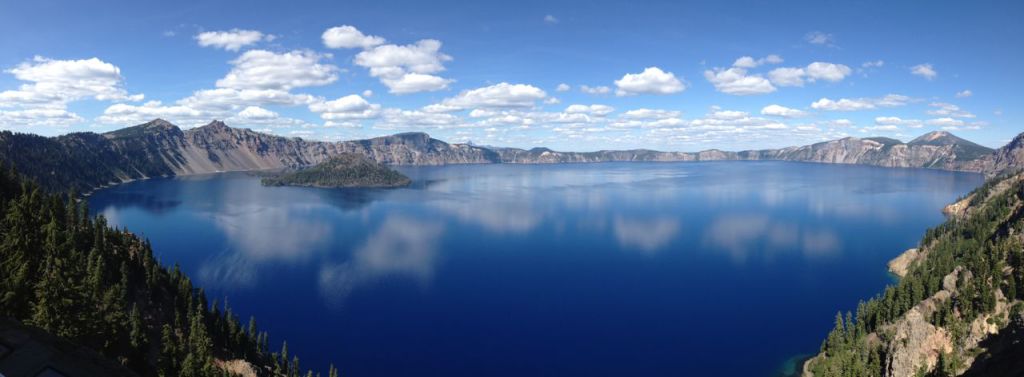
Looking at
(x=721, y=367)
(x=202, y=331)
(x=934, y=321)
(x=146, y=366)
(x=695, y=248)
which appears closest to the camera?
(x=146, y=366)

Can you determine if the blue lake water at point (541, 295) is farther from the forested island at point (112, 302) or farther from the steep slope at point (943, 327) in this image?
the forested island at point (112, 302)

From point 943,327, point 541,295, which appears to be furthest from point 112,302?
point 943,327

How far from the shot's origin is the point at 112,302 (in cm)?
6744

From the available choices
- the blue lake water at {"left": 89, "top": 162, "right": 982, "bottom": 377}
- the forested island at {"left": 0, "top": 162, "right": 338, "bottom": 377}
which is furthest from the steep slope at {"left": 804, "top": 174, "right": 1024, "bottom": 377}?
the forested island at {"left": 0, "top": 162, "right": 338, "bottom": 377}

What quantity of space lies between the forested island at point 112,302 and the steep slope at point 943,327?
79.2m

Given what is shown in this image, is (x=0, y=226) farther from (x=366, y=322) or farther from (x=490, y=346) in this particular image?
(x=490, y=346)

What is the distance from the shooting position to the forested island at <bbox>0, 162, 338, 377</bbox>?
46.5 metres

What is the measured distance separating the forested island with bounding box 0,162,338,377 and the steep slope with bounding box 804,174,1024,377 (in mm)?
79227

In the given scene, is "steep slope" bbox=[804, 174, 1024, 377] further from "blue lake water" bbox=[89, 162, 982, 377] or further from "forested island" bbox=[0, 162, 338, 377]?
"forested island" bbox=[0, 162, 338, 377]

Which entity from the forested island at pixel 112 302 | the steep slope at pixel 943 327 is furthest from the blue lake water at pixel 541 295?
the forested island at pixel 112 302

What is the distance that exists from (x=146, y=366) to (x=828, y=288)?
13505cm

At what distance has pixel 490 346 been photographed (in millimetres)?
98938

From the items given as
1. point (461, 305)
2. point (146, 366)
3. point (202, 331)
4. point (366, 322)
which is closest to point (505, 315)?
point (461, 305)

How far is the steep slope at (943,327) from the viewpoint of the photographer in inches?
2980
